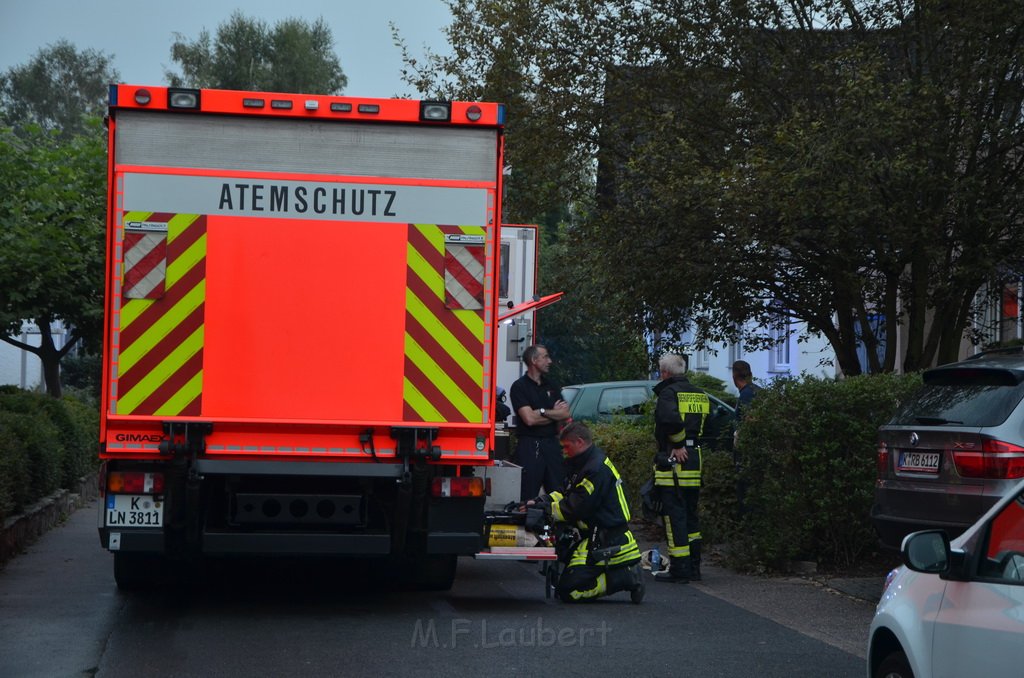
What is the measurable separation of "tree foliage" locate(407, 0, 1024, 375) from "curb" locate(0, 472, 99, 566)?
6.28 meters

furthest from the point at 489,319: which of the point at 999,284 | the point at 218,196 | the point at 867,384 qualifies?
the point at 999,284

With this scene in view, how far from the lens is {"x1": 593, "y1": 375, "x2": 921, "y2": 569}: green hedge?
10.6 meters

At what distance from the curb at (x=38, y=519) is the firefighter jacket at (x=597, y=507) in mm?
4873

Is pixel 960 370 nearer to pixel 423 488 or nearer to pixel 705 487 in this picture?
pixel 423 488

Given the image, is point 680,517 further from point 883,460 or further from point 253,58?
point 253,58

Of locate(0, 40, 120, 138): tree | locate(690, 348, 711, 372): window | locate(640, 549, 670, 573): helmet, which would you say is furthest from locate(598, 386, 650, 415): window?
locate(0, 40, 120, 138): tree

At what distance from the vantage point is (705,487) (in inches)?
514

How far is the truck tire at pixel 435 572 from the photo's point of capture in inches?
390

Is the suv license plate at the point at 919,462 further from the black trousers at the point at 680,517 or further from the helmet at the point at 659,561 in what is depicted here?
the helmet at the point at 659,561

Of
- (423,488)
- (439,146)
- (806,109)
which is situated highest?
(806,109)

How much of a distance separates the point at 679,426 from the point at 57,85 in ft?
169

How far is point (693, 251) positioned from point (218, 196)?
6.99 m

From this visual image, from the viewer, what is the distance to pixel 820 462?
35.0 ft

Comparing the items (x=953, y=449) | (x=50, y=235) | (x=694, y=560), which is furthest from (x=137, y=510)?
(x=50, y=235)
